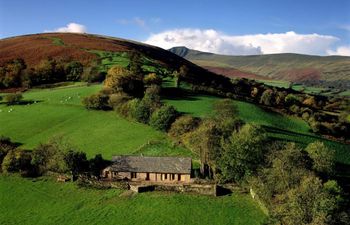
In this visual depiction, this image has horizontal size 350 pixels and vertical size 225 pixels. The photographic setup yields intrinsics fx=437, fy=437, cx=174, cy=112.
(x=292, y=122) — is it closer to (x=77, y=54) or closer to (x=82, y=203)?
(x=82, y=203)

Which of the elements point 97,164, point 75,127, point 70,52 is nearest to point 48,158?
point 97,164

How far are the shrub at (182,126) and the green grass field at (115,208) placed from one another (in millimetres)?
16844

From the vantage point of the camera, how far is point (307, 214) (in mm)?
42875

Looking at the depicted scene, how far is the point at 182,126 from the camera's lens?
6894cm

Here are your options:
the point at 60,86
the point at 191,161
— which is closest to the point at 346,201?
the point at 191,161

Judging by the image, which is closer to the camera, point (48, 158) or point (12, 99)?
point (48, 158)

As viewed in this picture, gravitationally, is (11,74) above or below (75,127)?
above

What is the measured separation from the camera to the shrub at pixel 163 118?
71625 millimetres

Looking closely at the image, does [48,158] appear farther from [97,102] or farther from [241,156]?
[241,156]

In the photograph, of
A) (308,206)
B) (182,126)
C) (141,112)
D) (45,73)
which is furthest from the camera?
(45,73)

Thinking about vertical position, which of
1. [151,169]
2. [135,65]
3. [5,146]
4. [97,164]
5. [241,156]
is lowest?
[97,164]

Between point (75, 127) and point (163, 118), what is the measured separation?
17.1 metres

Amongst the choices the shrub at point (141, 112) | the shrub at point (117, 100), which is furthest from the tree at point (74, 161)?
the shrub at point (117, 100)

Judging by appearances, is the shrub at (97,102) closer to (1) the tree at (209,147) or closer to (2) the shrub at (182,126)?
(2) the shrub at (182,126)
